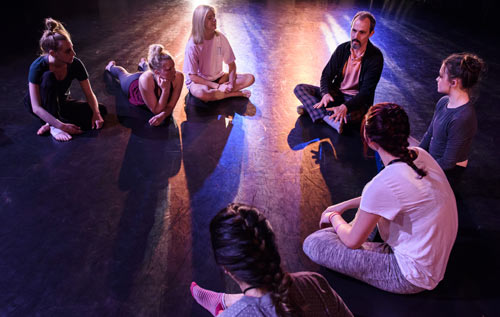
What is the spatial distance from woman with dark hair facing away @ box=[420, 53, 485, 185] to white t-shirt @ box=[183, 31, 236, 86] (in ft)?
6.29

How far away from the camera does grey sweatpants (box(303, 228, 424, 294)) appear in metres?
1.71

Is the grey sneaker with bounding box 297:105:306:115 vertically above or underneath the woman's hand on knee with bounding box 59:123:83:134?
above

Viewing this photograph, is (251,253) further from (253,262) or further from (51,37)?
(51,37)

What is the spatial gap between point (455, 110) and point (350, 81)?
106cm

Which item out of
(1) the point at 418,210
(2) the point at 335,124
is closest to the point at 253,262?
(1) the point at 418,210

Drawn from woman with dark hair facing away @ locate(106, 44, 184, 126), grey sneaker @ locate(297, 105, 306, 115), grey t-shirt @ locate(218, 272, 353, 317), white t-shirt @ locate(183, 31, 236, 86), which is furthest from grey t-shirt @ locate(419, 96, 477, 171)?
woman with dark hair facing away @ locate(106, 44, 184, 126)

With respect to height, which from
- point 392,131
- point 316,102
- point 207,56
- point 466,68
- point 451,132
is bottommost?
point 316,102

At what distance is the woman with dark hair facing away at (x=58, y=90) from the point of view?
2.57 m

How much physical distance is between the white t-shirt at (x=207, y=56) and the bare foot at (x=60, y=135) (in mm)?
1207

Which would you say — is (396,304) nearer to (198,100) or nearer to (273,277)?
(273,277)

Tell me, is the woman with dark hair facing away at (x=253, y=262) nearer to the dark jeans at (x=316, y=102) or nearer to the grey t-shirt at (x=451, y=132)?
the grey t-shirt at (x=451, y=132)

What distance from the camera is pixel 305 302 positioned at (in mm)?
1161

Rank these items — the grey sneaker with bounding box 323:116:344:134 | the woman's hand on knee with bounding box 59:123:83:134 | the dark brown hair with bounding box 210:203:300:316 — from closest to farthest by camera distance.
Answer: the dark brown hair with bounding box 210:203:300:316 < the woman's hand on knee with bounding box 59:123:83:134 < the grey sneaker with bounding box 323:116:344:134

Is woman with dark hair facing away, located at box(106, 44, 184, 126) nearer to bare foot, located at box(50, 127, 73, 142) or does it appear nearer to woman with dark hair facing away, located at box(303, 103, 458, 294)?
bare foot, located at box(50, 127, 73, 142)
